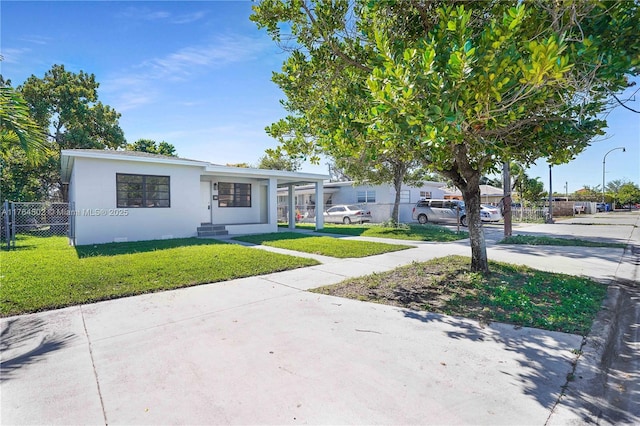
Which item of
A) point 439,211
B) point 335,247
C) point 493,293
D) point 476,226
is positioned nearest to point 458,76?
point 493,293

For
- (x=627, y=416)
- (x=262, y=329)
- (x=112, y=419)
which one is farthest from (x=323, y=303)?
(x=627, y=416)

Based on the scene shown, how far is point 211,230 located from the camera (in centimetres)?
1441

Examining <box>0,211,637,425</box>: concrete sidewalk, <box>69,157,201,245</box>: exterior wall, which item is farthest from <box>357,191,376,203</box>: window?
<box>0,211,637,425</box>: concrete sidewalk

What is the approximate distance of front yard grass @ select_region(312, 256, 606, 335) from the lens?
4.32 m

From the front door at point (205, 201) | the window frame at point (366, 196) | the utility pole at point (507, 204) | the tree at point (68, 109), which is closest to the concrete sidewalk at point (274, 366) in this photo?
the utility pole at point (507, 204)

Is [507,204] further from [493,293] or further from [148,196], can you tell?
[148,196]

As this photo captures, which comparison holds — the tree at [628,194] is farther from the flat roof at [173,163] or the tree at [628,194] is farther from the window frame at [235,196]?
the window frame at [235,196]

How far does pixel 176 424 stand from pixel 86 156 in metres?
11.6

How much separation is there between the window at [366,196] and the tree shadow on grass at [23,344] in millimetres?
23662

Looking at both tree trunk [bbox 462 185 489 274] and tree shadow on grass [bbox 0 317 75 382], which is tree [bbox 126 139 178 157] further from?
tree trunk [bbox 462 185 489 274]

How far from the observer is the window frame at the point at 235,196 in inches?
641

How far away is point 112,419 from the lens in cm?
234

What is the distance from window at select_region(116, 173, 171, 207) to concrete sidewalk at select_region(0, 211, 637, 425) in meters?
8.38

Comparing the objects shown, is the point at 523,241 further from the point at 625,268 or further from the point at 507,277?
the point at 507,277
